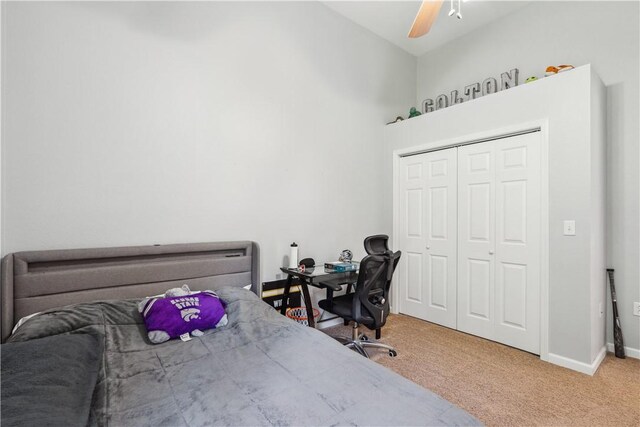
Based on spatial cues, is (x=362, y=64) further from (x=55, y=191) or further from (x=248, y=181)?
(x=55, y=191)

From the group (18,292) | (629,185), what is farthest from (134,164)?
(629,185)

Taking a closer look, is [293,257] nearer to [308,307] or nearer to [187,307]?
[308,307]

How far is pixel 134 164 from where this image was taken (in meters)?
2.11

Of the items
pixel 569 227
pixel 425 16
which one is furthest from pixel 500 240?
pixel 425 16

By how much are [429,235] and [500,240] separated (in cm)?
74

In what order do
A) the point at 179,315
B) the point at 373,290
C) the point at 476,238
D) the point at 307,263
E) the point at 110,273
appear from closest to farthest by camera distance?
1. the point at 179,315
2. the point at 110,273
3. the point at 373,290
4. the point at 307,263
5. the point at 476,238

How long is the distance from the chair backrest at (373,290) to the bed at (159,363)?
0.77m

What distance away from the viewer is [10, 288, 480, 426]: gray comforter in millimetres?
986

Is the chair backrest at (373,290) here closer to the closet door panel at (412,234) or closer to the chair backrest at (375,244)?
the chair backrest at (375,244)

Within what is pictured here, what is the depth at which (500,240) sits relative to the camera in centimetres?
286

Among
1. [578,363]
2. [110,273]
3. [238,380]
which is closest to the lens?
[238,380]

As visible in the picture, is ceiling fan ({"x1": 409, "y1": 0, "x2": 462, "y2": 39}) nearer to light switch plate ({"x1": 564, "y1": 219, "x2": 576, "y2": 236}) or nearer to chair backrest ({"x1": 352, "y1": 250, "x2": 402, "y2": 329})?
chair backrest ({"x1": 352, "y1": 250, "x2": 402, "y2": 329})

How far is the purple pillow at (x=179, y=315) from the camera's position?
159cm

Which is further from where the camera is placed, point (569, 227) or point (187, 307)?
point (569, 227)
